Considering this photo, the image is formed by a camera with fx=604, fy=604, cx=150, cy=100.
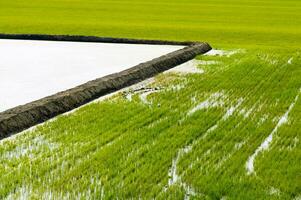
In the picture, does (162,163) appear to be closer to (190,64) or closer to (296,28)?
(190,64)

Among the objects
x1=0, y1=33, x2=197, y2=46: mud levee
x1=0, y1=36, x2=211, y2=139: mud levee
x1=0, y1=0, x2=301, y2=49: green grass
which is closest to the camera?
x1=0, y1=36, x2=211, y2=139: mud levee

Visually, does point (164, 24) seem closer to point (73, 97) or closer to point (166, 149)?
point (73, 97)

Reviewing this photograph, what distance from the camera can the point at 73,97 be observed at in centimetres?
954

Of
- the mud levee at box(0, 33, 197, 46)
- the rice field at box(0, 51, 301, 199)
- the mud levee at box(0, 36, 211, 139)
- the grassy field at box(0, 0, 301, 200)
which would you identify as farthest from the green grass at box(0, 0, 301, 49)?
the rice field at box(0, 51, 301, 199)

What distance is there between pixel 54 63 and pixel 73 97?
14.5 ft

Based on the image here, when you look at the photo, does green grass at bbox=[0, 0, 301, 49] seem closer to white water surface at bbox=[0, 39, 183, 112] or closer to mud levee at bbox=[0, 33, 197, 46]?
mud levee at bbox=[0, 33, 197, 46]

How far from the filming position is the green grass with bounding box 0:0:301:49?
23.0m

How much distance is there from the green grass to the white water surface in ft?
14.5

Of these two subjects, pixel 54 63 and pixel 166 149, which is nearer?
pixel 166 149

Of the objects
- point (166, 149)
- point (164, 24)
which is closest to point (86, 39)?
point (164, 24)

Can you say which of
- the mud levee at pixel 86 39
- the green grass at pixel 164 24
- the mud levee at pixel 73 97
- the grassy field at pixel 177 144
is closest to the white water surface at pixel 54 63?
the mud levee at pixel 73 97

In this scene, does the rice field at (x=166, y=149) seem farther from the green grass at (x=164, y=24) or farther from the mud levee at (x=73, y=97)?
the green grass at (x=164, y=24)

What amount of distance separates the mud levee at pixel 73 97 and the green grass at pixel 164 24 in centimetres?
697

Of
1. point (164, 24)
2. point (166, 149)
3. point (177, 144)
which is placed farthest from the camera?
point (164, 24)
